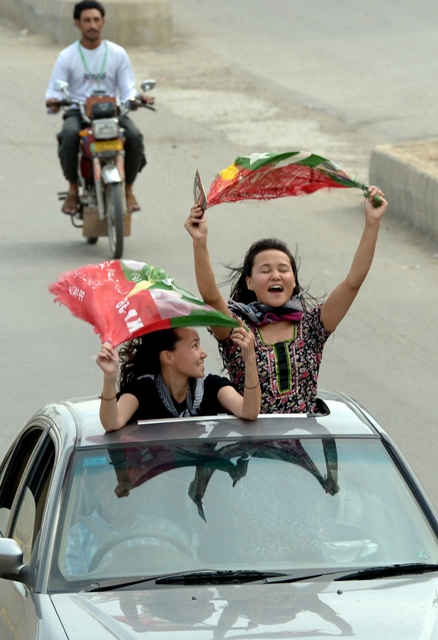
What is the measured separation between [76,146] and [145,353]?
7685mm

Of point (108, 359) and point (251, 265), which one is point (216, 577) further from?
point (251, 265)

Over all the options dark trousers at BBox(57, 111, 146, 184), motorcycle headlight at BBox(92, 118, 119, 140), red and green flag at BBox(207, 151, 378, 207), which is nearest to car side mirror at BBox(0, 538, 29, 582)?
red and green flag at BBox(207, 151, 378, 207)

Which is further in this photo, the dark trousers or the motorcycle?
the dark trousers

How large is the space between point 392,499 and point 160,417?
100cm

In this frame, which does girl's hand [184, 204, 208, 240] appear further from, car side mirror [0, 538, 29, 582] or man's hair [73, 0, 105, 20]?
man's hair [73, 0, 105, 20]

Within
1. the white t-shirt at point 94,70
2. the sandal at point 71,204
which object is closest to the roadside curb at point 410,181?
the white t-shirt at point 94,70

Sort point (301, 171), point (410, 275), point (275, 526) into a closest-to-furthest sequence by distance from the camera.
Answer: point (275, 526)
point (301, 171)
point (410, 275)

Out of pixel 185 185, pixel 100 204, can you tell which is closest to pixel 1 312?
pixel 100 204

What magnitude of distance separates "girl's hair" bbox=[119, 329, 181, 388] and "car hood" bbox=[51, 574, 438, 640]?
1.28 metres

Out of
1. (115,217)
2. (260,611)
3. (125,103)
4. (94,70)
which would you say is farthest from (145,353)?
(94,70)

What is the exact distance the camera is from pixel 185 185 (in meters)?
15.3

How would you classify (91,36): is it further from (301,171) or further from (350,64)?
(350,64)

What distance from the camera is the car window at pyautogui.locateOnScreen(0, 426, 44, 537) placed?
17.0 feet

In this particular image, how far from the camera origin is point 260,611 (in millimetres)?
3865
